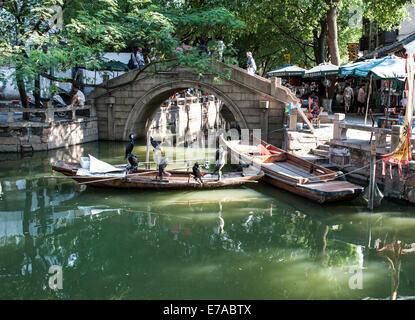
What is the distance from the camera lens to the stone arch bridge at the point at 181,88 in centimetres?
1666

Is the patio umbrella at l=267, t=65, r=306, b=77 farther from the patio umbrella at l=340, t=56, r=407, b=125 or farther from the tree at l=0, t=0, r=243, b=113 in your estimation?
the patio umbrella at l=340, t=56, r=407, b=125

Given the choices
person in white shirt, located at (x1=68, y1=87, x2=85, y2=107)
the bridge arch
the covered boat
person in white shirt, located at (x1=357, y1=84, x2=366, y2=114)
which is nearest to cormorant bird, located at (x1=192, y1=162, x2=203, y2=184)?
the covered boat

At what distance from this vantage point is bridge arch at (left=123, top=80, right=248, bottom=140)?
17.3 m

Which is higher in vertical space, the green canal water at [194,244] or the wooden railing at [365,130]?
the wooden railing at [365,130]

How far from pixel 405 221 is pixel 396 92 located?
822 centimetres

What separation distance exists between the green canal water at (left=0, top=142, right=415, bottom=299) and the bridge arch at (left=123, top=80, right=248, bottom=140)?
5.92 meters

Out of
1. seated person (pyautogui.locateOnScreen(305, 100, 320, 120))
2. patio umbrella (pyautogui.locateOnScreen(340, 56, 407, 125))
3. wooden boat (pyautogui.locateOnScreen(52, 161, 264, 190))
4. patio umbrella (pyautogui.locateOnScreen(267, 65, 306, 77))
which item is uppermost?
patio umbrella (pyautogui.locateOnScreen(267, 65, 306, 77))

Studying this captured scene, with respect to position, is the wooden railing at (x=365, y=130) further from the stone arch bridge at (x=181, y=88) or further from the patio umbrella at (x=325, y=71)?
the stone arch bridge at (x=181, y=88)

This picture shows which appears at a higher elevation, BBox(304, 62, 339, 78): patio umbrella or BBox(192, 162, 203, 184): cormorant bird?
BBox(304, 62, 339, 78): patio umbrella

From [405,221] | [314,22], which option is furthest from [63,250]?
[314,22]

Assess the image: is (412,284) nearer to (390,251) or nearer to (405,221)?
(390,251)

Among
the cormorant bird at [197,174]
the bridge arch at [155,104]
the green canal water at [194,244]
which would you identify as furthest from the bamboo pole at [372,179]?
the bridge arch at [155,104]

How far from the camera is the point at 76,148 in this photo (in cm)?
1758
